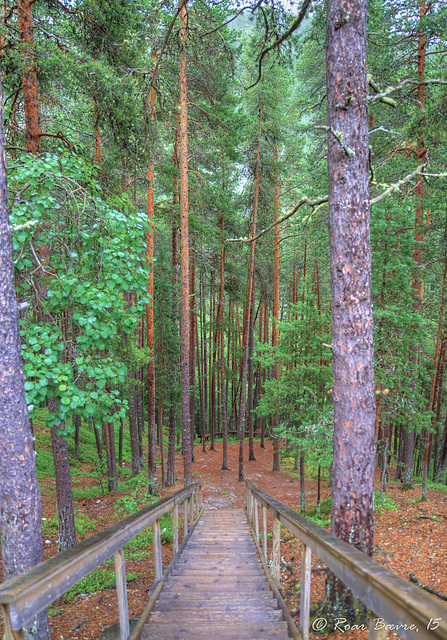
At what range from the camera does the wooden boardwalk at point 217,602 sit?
96.7 inches

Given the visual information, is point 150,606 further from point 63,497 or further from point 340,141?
point 63,497

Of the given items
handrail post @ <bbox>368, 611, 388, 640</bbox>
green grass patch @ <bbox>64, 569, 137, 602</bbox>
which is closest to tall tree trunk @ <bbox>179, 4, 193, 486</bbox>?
green grass patch @ <bbox>64, 569, 137, 602</bbox>

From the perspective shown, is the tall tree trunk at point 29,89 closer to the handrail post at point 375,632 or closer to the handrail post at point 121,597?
the handrail post at point 121,597

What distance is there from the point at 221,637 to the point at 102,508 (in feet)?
32.4

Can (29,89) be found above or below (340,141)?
above

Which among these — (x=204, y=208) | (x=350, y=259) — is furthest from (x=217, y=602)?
(x=204, y=208)

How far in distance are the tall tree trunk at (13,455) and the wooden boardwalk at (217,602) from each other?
1115mm

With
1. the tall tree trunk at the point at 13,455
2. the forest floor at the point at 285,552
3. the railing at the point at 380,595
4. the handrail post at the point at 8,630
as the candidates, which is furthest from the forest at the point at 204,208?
the handrail post at the point at 8,630

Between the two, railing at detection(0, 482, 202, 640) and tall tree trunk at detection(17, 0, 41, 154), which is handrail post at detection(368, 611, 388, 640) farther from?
tall tree trunk at detection(17, 0, 41, 154)

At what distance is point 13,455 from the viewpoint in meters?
2.95

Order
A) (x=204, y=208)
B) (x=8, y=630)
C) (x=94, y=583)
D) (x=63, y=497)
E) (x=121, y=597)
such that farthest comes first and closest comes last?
(x=204, y=208) → (x=63, y=497) → (x=94, y=583) → (x=121, y=597) → (x=8, y=630)

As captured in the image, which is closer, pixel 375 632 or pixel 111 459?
pixel 375 632

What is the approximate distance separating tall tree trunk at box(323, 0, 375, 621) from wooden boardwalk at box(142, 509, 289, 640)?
853 millimetres

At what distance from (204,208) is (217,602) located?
11.2 meters
